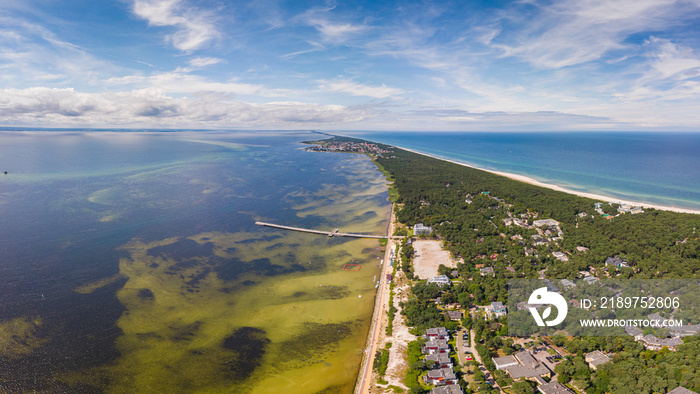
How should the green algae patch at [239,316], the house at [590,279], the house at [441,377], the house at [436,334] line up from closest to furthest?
the house at [441,377], the green algae patch at [239,316], the house at [436,334], the house at [590,279]

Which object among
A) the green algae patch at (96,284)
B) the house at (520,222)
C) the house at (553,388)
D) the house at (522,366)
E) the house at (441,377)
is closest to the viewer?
the house at (553,388)

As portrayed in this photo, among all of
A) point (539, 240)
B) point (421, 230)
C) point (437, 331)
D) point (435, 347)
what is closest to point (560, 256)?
point (539, 240)

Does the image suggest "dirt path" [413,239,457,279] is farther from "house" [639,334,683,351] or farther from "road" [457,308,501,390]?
"house" [639,334,683,351]

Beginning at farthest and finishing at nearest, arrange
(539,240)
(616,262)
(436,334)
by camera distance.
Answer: (539,240), (616,262), (436,334)

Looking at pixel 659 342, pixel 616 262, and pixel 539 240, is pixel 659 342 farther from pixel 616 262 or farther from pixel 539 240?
pixel 539 240

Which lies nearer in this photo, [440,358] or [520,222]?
[440,358]

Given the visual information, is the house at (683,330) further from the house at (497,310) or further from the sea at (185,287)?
the sea at (185,287)

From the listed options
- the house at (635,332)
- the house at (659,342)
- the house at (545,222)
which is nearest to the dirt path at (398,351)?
the house at (635,332)
